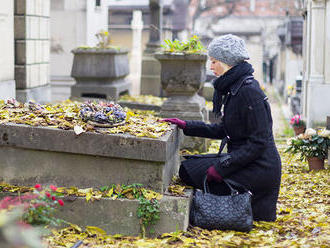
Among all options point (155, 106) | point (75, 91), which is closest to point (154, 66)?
point (75, 91)

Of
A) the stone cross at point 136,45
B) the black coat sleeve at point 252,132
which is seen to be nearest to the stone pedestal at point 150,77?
the black coat sleeve at point 252,132

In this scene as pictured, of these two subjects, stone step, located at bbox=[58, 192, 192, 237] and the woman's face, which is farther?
the woman's face

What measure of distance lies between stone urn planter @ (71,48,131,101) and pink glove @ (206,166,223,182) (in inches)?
272

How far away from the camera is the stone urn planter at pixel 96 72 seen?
1141cm

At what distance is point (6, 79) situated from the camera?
8648 mm

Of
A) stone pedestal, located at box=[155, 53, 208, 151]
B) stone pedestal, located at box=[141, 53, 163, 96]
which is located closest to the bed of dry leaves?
stone pedestal, located at box=[155, 53, 208, 151]

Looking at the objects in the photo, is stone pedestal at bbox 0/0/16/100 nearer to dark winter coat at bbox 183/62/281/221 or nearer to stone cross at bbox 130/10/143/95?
dark winter coat at bbox 183/62/281/221

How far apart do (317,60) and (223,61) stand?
6.55 meters

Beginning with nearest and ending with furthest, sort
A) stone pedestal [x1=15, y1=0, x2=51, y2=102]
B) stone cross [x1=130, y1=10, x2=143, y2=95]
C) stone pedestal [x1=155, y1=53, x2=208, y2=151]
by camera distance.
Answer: stone pedestal [x1=155, y1=53, x2=208, y2=151], stone pedestal [x1=15, y1=0, x2=51, y2=102], stone cross [x1=130, y1=10, x2=143, y2=95]

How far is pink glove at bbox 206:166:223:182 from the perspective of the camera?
15.1 ft

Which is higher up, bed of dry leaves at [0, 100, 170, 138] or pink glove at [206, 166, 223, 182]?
bed of dry leaves at [0, 100, 170, 138]

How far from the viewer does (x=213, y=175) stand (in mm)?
4609

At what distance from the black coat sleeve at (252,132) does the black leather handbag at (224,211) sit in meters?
0.20

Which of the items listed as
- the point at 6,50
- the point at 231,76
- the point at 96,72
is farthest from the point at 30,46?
the point at 231,76
